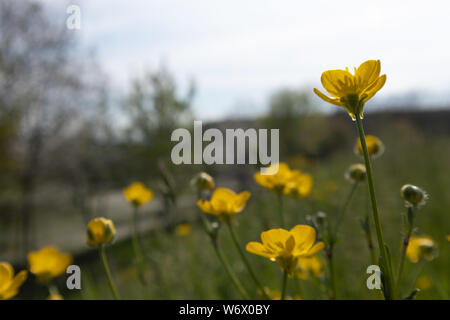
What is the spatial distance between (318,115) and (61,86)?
1094 cm

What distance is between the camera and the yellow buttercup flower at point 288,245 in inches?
18.7

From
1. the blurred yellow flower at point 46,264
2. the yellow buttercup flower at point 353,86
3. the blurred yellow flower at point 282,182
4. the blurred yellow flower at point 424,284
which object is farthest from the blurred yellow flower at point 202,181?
the blurred yellow flower at point 424,284

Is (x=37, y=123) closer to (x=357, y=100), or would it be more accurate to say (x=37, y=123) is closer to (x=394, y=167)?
(x=394, y=167)

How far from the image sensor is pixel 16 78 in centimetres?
593

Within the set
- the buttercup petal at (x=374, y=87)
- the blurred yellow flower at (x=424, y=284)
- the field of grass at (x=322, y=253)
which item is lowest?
the blurred yellow flower at (x=424, y=284)

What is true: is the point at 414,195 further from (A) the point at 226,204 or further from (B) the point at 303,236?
(A) the point at 226,204

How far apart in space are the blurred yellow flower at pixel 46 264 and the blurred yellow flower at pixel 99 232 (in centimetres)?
37

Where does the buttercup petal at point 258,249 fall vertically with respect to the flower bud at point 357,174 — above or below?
below

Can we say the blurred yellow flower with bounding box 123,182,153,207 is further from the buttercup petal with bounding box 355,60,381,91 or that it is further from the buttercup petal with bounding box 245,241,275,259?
the buttercup petal with bounding box 355,60,381,91

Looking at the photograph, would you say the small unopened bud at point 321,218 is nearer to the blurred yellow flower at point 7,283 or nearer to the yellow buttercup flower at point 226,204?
the yellow buttercup flower at point 226,204
